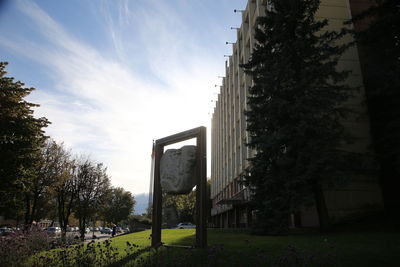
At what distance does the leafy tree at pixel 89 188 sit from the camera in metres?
33.1

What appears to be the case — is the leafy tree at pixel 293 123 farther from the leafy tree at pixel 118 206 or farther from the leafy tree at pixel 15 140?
the leafy tree at pixel 118 206

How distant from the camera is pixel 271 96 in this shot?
52.0 feet

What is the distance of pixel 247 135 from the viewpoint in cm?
3206

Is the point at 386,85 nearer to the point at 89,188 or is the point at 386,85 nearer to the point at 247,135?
the point at 247,135

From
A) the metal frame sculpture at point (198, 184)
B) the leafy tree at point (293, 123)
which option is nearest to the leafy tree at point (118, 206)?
the leafy tree at point (293, 123)

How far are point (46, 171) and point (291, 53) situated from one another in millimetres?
22100

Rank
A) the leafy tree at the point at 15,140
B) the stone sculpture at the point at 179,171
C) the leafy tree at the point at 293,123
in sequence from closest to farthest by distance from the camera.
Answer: the stone sculpture at the point at 179,171
the leafy tree at the point at 293,123
the leafy tree at the point at 15,140

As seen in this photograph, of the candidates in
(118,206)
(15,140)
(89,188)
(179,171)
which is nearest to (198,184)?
(179,171)

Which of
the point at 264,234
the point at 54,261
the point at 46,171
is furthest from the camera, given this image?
the point at 46,171

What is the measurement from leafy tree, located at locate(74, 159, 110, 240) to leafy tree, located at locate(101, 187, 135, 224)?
21515mm

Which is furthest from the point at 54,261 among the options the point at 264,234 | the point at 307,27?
the point at 307,27

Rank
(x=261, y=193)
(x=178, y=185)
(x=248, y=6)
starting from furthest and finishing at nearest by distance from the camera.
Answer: (x=248, y=6), (x=261, y=193), (x=178, y=185)

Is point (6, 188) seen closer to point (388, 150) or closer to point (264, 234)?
point (264, 234)

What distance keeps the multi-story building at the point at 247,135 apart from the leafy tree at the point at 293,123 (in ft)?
6.31
